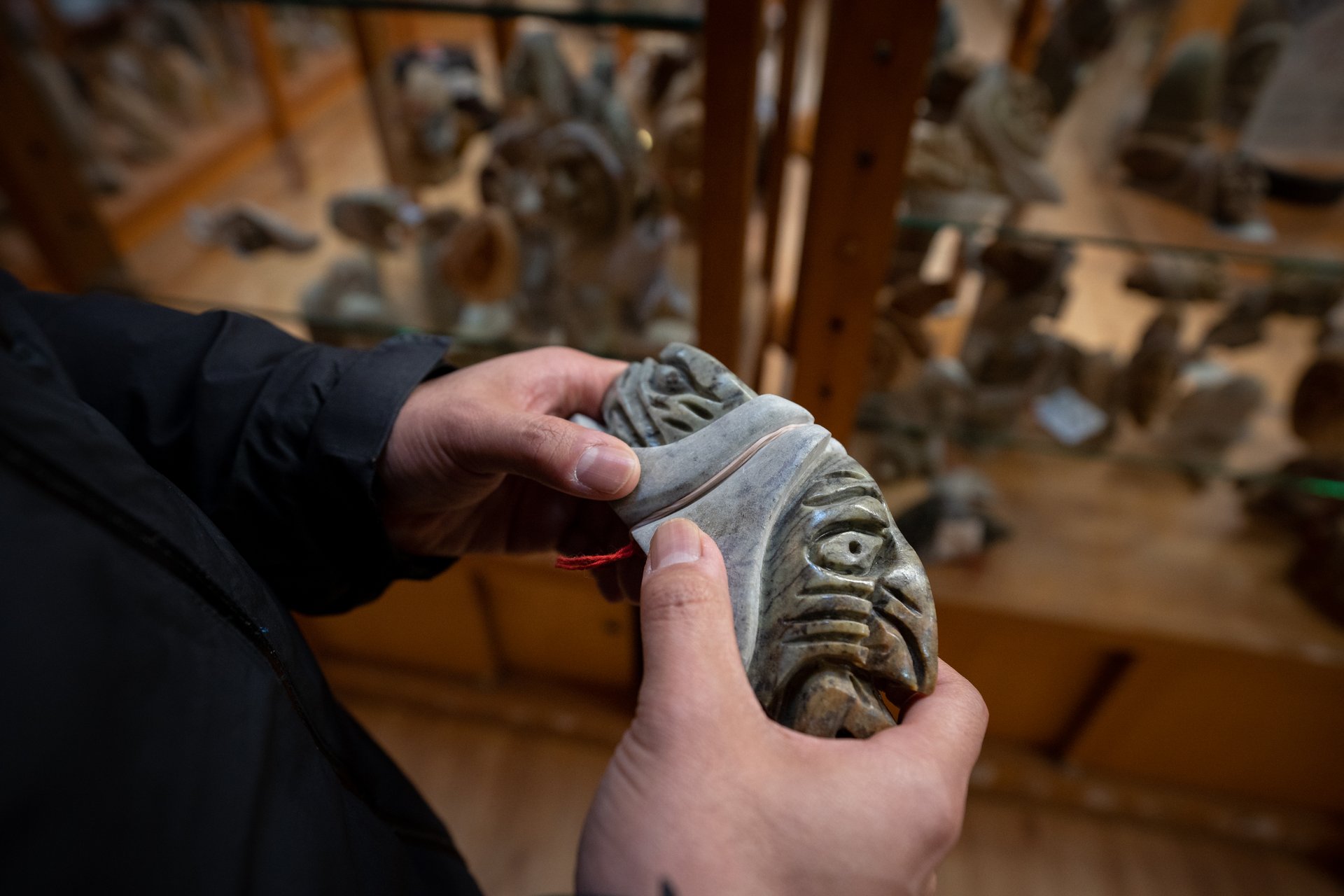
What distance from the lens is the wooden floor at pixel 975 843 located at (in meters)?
2.08

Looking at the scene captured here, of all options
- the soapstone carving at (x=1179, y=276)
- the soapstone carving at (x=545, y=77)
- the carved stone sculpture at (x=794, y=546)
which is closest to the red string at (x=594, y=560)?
the carved stone sculpture at (x=794, y=546)

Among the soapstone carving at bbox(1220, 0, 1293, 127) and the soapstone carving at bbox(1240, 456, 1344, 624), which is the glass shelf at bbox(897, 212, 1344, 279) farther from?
the soapstone carving at bbox(1220, 0, 1293, 127)

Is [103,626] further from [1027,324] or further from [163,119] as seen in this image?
[163,119]

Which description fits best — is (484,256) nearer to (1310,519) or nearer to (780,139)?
(780,139)

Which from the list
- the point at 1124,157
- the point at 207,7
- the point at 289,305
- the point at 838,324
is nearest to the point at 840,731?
the point at 838,324

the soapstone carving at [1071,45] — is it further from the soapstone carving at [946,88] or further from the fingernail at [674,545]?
the fingernail at [674,545]

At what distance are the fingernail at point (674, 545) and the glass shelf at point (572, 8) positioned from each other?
1204 millimetres

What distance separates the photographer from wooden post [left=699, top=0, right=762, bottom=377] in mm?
1211

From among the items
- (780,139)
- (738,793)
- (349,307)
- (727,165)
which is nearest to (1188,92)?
(780,139)

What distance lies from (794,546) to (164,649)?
0.63m

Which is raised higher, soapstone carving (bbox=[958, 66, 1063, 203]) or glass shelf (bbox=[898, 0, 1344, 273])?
soapstone carving (bbox=[958, 66, 1063, 203])

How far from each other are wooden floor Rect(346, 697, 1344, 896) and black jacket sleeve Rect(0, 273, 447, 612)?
1.44 meters

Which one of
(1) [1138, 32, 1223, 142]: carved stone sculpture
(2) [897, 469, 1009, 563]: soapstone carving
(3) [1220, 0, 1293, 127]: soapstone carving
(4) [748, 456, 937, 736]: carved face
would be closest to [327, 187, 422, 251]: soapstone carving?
(2) [897, 469, 1009, 563]: soapstone carving

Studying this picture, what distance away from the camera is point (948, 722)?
2.58 ft
